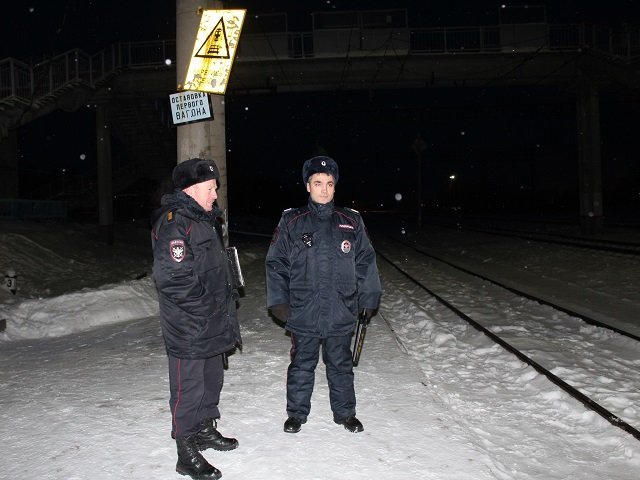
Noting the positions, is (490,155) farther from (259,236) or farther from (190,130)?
(190,130)

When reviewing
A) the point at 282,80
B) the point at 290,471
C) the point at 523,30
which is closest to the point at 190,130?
the point at 290,471

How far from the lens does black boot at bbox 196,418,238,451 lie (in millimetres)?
3678

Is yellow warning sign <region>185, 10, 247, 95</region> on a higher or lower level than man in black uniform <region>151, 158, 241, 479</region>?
higher

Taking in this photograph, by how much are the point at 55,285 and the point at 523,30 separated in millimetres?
18770

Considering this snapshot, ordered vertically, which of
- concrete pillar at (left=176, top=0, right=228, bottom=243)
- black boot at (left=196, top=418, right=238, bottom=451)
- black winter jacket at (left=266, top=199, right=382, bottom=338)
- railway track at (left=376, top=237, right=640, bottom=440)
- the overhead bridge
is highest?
the overhead bridge

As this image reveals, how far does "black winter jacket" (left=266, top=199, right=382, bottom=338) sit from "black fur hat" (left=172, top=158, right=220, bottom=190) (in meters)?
0.72

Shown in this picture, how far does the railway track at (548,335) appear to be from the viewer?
4.90m

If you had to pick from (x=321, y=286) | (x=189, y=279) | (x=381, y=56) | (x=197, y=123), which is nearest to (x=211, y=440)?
(x=189, y=279)

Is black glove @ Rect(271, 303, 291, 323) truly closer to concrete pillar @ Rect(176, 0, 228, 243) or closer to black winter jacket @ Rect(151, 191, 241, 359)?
black winter jacket @ Rect(151, 191, 241, 359)

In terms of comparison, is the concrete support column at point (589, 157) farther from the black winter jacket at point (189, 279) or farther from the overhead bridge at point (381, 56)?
the black winter jacket at point (189, 279)

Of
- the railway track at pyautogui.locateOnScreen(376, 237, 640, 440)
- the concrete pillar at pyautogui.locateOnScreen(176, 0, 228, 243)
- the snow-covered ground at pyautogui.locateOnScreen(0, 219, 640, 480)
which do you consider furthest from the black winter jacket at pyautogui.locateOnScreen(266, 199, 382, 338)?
the concrete pillar at pyautogui.locateOnScreen(176, 0, 228, 243)

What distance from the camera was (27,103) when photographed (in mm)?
16438

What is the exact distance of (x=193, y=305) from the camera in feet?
11.2

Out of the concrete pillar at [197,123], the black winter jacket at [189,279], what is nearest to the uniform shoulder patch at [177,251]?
the black winter jacket at [189,279]
